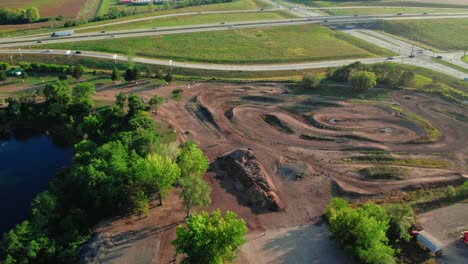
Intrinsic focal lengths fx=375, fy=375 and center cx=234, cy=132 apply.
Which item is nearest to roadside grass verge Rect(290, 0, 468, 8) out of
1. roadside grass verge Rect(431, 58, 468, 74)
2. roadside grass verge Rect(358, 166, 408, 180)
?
roadside grass verge Rect(431, 58, 468, 74)

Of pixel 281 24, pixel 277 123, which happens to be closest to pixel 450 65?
pixel 281 24

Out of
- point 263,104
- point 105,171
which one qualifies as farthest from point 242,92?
point 105,171

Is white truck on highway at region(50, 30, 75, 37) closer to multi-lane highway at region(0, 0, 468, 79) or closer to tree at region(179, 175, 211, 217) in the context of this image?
multi-lane highway at region(0, 0, 468, 79)

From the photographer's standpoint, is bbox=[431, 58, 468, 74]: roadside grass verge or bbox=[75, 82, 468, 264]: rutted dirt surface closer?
bbox=[75, 82, 468, 264]: rutted dirt surface

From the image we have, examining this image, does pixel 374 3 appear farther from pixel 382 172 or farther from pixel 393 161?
pixel 382 172

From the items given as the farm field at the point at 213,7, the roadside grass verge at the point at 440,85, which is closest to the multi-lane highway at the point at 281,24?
the roadside grass verge at the point at 440,85

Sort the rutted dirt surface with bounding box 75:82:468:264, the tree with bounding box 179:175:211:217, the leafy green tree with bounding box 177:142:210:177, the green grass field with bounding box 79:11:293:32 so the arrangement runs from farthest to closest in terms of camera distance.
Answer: the green grass field with bounding box 79:11:293:32, the leafy green tree with bounding box 177:142:210:177, the rutted dirt surface with bounding box 75:82:468:264, the tree with bounding box 179:175:211:217

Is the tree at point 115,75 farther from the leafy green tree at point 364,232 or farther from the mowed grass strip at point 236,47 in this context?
the leafy green tree at point 364,232

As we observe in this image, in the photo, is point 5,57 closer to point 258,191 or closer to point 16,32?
point 16,32
